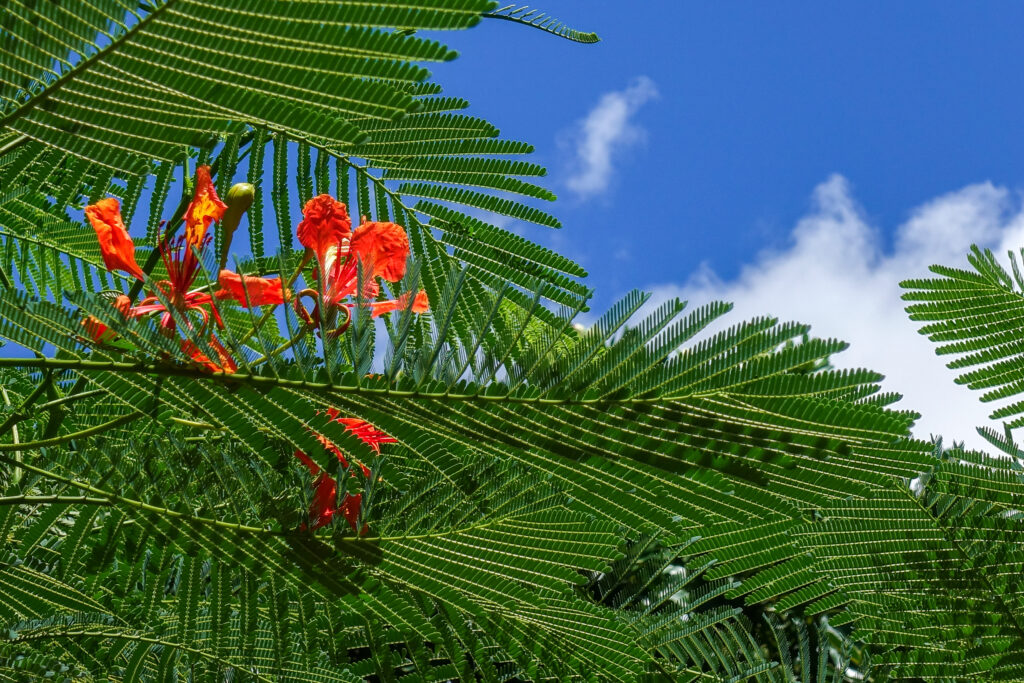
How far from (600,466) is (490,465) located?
243 millimetres

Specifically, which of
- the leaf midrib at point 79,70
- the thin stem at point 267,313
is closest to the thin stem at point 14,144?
the leaf midrib at point 79,70

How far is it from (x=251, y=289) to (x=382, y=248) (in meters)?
0.22

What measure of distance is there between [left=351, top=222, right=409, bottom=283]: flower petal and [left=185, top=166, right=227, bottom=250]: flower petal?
0.24 m

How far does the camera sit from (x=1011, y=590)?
247 centimetres

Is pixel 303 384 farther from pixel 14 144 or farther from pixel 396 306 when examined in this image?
pixel 14 144

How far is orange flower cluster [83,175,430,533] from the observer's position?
1.33 m

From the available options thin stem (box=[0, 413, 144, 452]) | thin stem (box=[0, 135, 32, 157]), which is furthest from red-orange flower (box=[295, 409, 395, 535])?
thin stem (box=[0, 135, 32, 157])

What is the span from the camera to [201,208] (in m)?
1.51

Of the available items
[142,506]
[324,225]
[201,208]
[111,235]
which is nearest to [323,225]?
[324,225]

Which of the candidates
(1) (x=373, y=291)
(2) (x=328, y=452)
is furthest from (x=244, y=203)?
(2) (x=328, y=452)

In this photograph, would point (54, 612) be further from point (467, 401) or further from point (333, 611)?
point (467, 401)

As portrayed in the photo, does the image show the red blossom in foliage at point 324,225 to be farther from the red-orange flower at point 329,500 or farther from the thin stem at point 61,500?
the thin stem at point 61,500

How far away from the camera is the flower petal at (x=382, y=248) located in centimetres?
149

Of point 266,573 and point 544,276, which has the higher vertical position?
point 544,276
